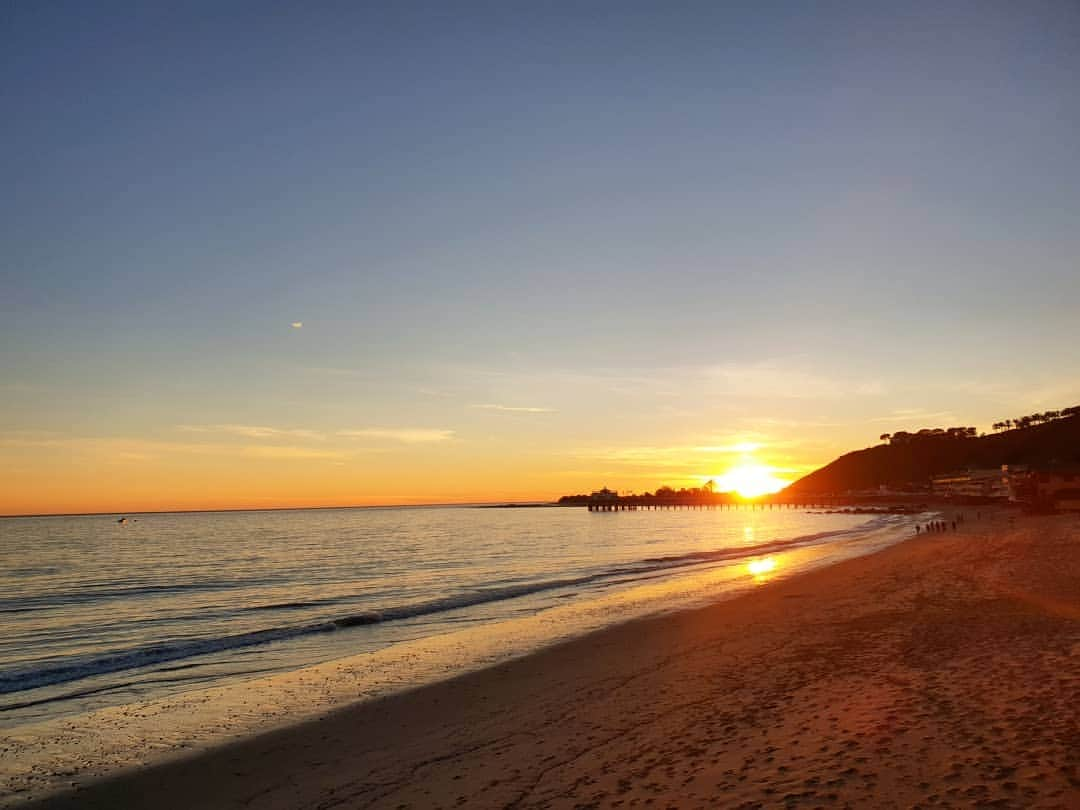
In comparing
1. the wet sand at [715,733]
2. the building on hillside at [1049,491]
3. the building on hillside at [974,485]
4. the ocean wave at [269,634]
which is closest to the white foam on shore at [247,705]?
the wet sand at [715,733]

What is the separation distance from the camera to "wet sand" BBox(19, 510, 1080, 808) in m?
7.27

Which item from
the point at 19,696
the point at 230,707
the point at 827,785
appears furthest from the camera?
the point at 19,696

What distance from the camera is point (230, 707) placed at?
13562 mm

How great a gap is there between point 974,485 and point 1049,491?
75.3 m

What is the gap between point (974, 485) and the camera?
161625mm

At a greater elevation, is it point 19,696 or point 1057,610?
point 1057,610

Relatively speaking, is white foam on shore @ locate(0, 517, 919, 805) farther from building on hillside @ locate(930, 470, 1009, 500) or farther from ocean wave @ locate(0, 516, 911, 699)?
building on hillside @ locate(930, 470, 1009, 500)

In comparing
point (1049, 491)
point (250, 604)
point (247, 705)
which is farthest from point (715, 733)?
point (1049, 491)

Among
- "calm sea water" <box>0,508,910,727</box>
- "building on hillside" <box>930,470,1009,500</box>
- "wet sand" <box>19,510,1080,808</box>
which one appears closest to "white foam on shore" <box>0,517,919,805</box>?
"wet sand" <box>19,510,1080,808</box>

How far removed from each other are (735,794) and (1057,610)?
48.0 ft

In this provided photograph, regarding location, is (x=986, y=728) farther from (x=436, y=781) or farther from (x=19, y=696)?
(x=19, y=696)

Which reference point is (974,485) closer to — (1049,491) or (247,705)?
(1049,491)

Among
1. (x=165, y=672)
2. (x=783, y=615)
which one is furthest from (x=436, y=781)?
(x=783, y=615)

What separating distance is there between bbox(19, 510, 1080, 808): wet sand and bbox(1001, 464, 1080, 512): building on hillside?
3161 inches
